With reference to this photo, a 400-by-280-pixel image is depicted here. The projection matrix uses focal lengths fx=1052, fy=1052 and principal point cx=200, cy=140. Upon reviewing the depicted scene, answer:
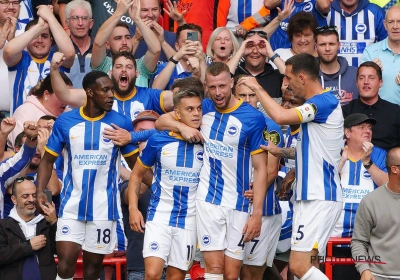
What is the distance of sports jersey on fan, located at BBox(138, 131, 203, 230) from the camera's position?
10.1 meters

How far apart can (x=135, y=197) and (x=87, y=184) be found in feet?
1.76

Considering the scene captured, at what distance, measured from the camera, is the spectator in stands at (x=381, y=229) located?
1006 centimetres

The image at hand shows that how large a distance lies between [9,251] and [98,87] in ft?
6.20

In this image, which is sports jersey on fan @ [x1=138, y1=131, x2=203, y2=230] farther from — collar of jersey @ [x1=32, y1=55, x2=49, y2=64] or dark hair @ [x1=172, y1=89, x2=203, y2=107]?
collar of jersey @ [x1=32, y1=55, x2=49, y2=64]

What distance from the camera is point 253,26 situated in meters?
13.8

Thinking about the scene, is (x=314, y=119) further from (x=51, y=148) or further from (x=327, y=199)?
(x=51, y=148)

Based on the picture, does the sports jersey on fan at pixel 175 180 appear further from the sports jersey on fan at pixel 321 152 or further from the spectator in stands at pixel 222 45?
the spectator in stands at pixel 222 45

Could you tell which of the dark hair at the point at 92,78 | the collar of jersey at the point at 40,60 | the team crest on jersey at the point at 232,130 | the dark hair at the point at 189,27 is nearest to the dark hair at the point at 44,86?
the collar of jersey at the point at 40,60

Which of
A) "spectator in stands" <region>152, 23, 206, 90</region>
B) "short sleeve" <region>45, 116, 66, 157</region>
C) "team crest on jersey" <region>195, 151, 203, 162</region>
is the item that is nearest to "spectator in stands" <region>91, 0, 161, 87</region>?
"spectator in stands" <region>152, 23, 206, 90</region>

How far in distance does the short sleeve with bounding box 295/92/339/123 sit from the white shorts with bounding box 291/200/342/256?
2.59 feet

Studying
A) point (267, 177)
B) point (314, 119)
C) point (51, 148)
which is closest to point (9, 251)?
point (51, 148)

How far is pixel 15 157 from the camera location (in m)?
11.2

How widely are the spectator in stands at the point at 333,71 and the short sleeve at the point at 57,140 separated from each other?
3602 mm

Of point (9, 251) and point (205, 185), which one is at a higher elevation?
point (205, 185)
